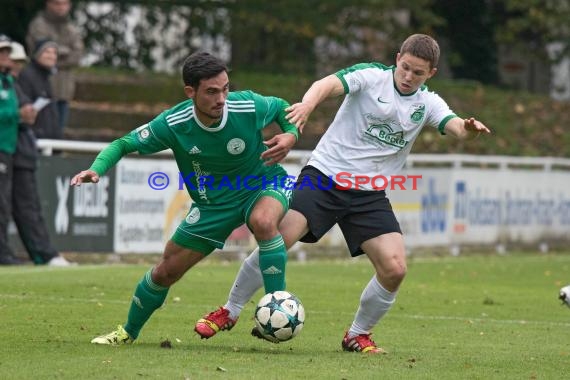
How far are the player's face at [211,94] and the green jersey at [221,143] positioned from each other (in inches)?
5.5

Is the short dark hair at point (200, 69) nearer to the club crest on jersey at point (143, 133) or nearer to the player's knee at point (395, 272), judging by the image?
the club crest on jersey at point (143, 133)

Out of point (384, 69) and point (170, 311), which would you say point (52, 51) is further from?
point (384, 69)

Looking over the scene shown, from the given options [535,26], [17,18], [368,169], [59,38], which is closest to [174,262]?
[368,169]

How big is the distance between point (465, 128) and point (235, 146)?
1555 mm

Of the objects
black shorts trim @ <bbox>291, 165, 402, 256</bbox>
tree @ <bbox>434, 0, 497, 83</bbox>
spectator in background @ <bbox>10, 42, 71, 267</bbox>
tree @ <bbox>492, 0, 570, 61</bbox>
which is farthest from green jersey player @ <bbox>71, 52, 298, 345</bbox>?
tree @ <bbox>434, 0, 497, 83</bbox>

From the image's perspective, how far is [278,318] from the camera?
852 cm

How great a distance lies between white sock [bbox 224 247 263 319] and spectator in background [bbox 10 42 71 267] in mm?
7117

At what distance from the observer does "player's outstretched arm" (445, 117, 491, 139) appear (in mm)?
9109

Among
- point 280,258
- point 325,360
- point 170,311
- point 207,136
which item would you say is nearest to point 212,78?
point 207,136

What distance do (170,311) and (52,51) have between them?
21.1 ft

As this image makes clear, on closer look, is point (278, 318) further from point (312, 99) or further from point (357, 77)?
point (357, 77)

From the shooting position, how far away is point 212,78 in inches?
338

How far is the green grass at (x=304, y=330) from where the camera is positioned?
802cm

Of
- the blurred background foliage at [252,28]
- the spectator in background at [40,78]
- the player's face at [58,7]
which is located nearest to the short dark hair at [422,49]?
the spectator in background at [40,78]
